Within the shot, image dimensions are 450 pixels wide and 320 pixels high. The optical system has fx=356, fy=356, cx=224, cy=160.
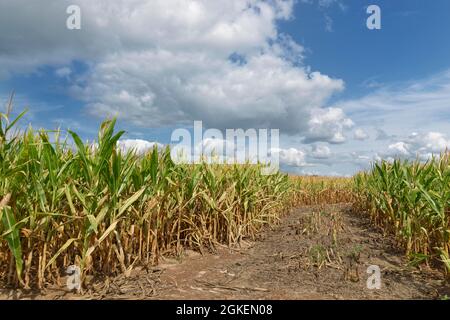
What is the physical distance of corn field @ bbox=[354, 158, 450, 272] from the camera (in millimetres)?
4491

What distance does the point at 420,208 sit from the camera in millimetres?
4895

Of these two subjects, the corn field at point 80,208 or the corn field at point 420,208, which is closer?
the corn field at point 80,208

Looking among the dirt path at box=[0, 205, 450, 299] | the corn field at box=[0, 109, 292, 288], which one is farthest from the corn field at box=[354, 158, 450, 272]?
the corn field at box=[0, 109, 292, 288]

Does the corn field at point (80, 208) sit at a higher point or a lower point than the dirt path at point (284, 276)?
higher

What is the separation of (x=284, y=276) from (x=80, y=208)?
7.92 ft

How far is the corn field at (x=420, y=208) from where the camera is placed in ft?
Answer: 14.7

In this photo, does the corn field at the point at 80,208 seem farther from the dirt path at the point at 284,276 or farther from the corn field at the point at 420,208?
the corn field at the point at 420,208

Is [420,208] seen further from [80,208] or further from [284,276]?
[80,208]

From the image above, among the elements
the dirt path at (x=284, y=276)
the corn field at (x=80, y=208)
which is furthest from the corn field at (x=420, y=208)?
→ the corn field at (x=80, y=208)

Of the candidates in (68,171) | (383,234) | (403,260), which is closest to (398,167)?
(383,234)

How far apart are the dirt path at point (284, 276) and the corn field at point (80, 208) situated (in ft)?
0.96

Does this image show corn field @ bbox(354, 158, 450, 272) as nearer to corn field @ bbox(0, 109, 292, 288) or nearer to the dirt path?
the dirt path

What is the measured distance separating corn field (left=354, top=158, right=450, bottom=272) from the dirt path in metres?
0.30
